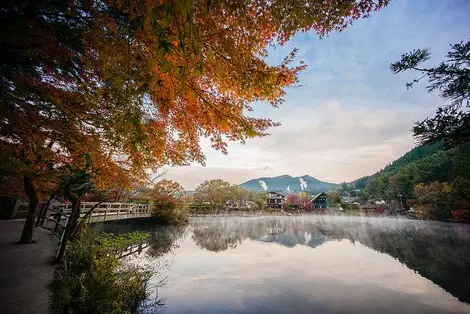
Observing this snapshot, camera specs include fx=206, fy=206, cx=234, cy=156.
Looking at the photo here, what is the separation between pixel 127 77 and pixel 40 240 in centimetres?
841

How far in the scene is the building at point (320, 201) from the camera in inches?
2530

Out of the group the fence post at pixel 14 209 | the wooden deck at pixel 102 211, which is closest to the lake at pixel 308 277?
the wooden deck at pixel 102 211

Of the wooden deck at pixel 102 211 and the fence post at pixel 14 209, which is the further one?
the wooden deck at pixel 102 211

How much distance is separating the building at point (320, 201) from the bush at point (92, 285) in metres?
64.7

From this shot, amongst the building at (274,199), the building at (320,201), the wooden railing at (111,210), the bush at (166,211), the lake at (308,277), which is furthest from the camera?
the building at (274,199)

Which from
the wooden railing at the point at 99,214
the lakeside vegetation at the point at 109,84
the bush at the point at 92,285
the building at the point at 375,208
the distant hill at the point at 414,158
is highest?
the distant hill at the point at 414,158

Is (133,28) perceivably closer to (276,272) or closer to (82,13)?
(82,13)

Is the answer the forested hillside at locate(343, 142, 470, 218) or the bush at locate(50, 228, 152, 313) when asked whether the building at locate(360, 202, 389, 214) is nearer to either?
the forested hillside at locate(343, 142, 470, 218)

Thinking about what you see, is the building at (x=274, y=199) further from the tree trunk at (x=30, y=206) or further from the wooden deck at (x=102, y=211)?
the tree trunk at (x=30, y=206)

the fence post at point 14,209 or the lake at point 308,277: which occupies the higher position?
the fence post at point 14,209

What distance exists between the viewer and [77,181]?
6.54 meters

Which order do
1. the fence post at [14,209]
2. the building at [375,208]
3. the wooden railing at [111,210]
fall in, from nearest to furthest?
the fence post at [14,209] < the wooden railing at [111,210] < the building at [375,208]

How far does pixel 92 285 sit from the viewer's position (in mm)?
4219

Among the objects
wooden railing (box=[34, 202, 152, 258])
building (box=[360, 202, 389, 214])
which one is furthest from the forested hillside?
wooden railing (box=[34, 202, 152, 258])
